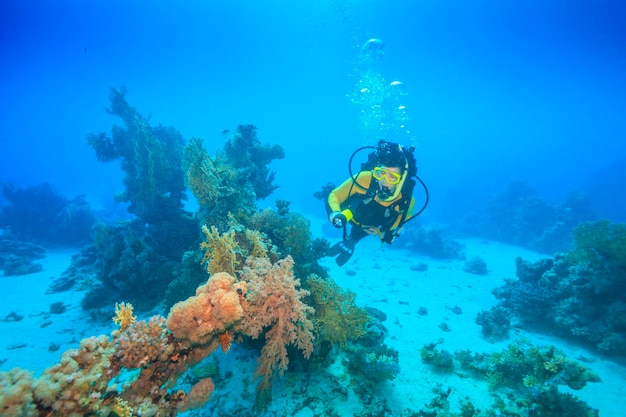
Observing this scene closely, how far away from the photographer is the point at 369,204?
20.6ft

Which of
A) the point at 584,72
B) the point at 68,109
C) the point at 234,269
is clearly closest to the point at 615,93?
the point at 584,72

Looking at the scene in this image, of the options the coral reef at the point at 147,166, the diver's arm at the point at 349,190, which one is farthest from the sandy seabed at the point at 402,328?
the coral reef at the point at 147,166

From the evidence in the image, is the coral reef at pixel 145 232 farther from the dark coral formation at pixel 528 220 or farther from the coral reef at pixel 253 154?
the dark coral formation at pixel 528 220

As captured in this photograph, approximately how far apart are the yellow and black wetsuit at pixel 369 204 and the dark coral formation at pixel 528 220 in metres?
20.8

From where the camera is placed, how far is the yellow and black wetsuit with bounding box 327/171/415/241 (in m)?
6.07

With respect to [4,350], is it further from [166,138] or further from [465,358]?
[465,358]

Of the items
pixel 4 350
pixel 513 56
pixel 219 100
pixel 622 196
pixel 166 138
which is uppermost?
pixel 219 100

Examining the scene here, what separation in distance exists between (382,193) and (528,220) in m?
24.8

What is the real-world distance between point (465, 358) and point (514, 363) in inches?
38.9

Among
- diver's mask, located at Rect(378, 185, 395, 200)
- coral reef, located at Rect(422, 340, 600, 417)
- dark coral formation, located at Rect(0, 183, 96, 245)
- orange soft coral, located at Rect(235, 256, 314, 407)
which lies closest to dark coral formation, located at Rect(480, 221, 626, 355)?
coral reef, located at Rect(422, 340, 600, 417)

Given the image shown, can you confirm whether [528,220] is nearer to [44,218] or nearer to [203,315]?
[203,315]

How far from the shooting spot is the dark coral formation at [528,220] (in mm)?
20203

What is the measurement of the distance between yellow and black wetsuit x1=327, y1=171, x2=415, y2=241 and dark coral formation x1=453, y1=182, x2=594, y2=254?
68.2 ft

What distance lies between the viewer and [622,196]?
1262 inches
